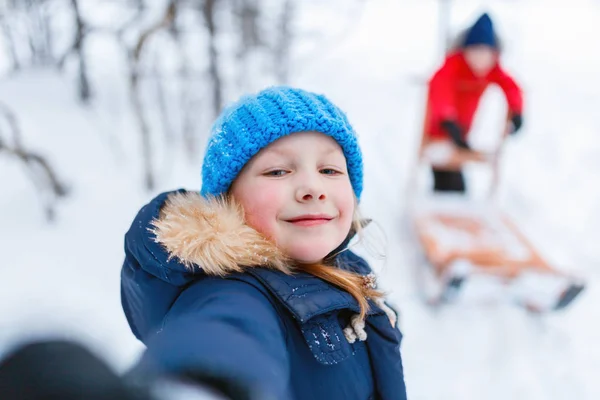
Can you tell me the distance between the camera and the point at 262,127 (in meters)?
0.94

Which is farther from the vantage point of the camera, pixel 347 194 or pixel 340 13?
pixel 340 13

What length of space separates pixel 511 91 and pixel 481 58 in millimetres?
361

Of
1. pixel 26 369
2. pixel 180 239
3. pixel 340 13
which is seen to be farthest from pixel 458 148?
pixel 340 13

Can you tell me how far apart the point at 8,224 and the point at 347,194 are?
2836 mm

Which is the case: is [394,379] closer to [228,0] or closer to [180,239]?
[180,239]

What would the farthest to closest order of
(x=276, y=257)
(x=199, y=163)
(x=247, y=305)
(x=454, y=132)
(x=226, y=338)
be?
(x=199, y=163)
(x=454, y=132)
(x=276, y=257)
(x=247, y=305)
(x=226, y=338)

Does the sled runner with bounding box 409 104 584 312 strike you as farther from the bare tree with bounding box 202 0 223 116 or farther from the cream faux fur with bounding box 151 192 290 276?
the bare tree with bounding box 202 0 223 116

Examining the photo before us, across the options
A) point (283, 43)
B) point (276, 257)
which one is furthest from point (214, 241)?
point (283, 43)

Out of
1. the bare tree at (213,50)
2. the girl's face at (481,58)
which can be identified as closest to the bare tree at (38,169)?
the bare tree at (213,50)

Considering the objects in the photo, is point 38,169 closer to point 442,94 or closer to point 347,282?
point 347,282

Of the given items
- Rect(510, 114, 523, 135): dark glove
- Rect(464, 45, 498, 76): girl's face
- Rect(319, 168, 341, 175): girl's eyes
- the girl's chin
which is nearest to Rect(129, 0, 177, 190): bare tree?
Rect(464, 45, 498, 76): girl's face

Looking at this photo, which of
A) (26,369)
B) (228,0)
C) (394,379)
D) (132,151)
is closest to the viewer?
(26,369)

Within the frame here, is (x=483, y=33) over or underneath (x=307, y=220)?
over

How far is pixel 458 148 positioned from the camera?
122 inches
